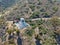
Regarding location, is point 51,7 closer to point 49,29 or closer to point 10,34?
point 49,29

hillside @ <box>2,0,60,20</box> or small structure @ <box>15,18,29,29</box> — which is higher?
small structure @ <box>15,18,29,29</box>

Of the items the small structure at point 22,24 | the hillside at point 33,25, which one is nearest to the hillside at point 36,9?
the hillside at point 33,25

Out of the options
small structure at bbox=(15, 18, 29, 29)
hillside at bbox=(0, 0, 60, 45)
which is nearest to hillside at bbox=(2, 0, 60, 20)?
hillside at bbox=(0, 0, 60, 45)

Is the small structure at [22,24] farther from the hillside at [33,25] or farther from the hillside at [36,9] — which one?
the hillside at [36,9]

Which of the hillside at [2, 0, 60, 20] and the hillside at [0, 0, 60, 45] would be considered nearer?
the hillside at [0, 0, 60, 45]

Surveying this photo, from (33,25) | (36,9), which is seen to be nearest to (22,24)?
(33,25)

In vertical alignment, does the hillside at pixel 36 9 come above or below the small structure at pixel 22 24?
below

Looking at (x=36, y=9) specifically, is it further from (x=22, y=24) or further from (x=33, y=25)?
(x=22, y=24)

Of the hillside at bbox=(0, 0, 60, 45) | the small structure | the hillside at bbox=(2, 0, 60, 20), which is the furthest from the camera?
the hillside at bbox=(2, 0, 60, 20)

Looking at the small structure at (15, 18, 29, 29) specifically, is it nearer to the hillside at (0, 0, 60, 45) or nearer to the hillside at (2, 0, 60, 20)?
the hillside at (0, 0, 60, 45)

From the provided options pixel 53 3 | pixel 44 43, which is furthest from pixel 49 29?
pixel 53 3

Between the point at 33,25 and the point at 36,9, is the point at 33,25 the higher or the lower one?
the higher one
